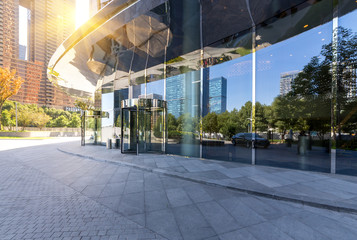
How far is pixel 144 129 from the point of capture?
39.5ft

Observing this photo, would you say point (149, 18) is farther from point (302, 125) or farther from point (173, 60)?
point (302, 125)

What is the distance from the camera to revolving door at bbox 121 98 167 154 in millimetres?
11602

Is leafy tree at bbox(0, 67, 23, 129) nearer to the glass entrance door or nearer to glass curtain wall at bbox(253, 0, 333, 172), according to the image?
the glass entrance door

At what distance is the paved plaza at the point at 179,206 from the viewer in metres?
2.87

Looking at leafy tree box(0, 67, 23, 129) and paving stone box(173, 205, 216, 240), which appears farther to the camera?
leafy tree box(0, 67, 23, 129)

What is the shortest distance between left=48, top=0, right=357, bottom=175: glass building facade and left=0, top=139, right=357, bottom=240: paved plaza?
213 centimetres

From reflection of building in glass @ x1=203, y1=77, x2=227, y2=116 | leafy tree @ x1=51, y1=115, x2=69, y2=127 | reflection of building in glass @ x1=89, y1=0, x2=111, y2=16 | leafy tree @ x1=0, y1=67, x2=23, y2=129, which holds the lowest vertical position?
leafy tree @ x1=51, y1=115, x2=69, y2=127

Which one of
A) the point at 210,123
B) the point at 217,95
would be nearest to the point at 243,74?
the point at 217,95

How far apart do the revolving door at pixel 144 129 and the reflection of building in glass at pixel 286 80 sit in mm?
6964

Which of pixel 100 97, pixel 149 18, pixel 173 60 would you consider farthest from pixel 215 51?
pixel 100 97

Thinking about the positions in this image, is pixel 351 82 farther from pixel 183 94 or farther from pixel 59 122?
pixel 59 122

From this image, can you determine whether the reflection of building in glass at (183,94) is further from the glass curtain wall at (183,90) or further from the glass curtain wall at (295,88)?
the glass curtain wall at (295,88)

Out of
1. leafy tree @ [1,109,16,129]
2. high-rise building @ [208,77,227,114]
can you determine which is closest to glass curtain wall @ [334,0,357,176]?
high-rise building @ [208,77,227,114]

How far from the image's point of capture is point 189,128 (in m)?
10.6
